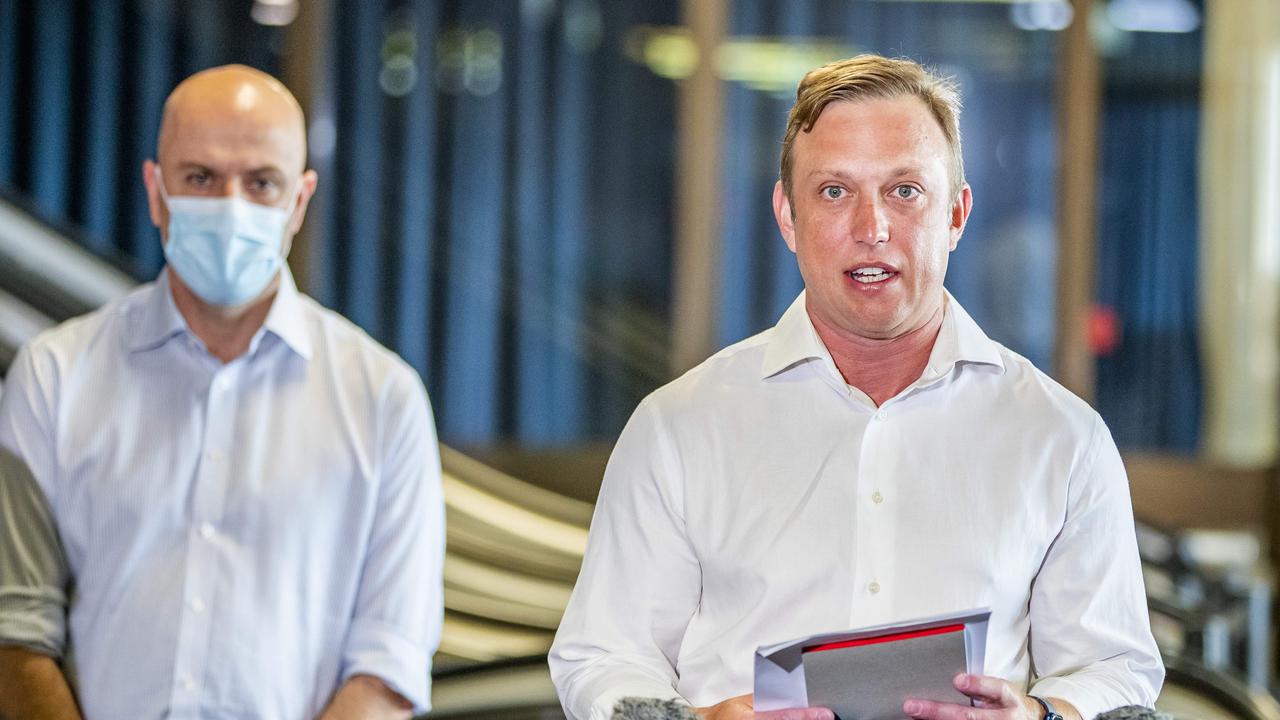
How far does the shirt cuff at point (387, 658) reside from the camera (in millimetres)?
2123

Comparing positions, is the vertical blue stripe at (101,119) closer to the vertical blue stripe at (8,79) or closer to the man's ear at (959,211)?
the vertical blue stripe at (8,79)

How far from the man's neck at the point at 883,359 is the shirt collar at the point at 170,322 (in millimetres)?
925

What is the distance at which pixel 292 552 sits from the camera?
7.06ft

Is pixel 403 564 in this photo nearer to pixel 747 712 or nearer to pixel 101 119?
pixel 747 712

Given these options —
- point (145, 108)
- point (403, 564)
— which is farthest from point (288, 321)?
point (145, 108)

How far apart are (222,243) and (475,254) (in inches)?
116

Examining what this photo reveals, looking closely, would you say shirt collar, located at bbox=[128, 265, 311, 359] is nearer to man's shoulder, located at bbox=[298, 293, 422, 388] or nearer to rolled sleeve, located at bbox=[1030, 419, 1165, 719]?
man's shoulder, located at bbox=[298, 293, 422, 388]

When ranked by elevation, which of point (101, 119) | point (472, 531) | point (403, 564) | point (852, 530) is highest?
point (101, 119)

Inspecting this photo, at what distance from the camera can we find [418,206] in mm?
5094

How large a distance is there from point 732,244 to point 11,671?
3.46 m

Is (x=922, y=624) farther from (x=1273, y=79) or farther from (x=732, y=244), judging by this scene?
(x=1273, y=79)

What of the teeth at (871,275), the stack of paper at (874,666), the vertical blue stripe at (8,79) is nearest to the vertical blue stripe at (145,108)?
the vertical blue stripe at (8,79)

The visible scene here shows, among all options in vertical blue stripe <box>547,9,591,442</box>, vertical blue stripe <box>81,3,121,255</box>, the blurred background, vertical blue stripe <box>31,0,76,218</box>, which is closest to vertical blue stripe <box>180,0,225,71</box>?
the blurred background

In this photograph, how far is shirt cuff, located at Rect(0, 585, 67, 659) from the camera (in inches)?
81.6
